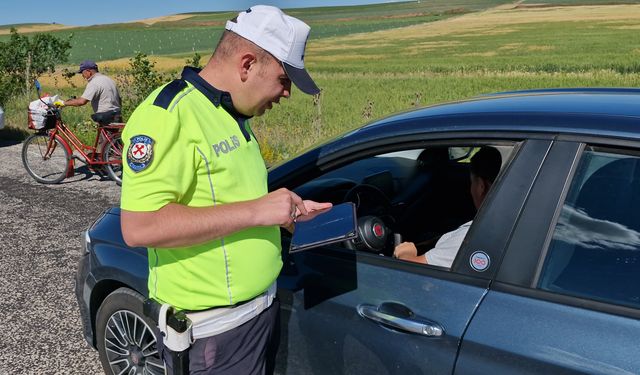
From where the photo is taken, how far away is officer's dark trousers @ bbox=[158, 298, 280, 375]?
1850mm

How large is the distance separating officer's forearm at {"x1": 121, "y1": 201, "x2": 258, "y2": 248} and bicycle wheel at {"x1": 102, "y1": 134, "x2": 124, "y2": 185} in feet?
21.8

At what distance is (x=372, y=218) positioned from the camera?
2434 millimetres

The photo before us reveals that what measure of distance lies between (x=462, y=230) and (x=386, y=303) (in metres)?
0.46

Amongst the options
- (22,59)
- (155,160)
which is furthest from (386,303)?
(22,59)

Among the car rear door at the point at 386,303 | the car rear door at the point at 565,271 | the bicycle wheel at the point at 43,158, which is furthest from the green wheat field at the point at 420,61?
the bicycle wheel at the point at 43,158

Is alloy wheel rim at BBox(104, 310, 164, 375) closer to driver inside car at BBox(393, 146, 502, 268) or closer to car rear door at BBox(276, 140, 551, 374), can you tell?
car rear door at BBox(276, 140, 551, 374)

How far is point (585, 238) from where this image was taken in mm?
1685

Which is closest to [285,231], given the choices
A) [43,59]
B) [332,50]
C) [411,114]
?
[411,114]

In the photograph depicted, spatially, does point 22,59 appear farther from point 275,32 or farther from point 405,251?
point 275,32

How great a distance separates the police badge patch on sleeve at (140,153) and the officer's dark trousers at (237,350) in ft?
2.02

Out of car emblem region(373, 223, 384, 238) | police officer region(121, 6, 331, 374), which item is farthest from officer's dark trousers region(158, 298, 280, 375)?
car emblem region(373, 223, 384, 238)

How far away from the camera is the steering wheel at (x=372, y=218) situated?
236 centimetres

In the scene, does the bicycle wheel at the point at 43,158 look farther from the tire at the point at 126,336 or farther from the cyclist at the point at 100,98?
the tire at the point at 126,336

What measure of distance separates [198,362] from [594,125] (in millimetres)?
1418
